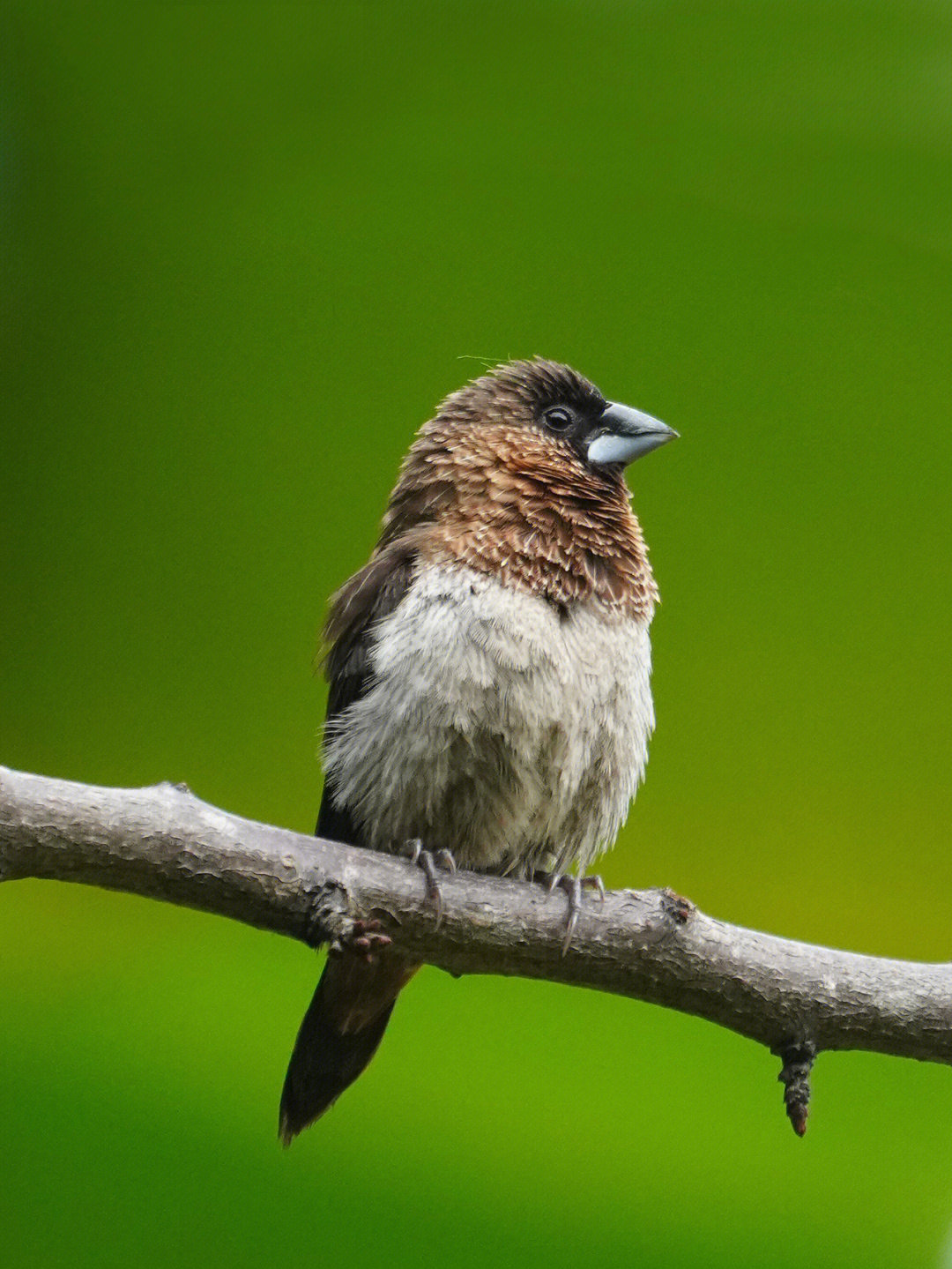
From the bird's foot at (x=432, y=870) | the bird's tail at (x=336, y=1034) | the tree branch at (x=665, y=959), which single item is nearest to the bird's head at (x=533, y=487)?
the bird's foot at (x=432, y=870)

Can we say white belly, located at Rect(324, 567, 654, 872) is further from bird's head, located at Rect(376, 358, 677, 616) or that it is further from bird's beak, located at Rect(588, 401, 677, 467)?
bird's beak, located at Rect(588, 401, 677, 467)

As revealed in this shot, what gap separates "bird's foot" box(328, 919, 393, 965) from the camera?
2.09 metres

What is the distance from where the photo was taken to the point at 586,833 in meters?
2.95

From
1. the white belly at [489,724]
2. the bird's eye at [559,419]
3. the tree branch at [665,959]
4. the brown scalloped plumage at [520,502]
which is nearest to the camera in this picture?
the tree branch at [665,959]

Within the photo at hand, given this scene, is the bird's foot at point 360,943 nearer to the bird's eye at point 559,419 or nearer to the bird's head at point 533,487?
the bird's head at point 533,487

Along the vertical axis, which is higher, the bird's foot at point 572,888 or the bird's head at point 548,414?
the bird's head at point 548,414

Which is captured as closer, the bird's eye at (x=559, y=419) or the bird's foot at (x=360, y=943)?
the bird's foot at (x=360, y=943)

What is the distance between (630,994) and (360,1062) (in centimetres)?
73

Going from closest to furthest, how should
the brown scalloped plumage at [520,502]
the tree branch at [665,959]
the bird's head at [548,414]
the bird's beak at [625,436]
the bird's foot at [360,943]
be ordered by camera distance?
the bird's foot at [360,943]
the tree branch at [665,959]
the brown scalloped plumage at [520,502]
the bird's beak at [625,436]
the bird's head at [548,414]

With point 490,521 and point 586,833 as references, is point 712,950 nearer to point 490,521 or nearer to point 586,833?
point 586,833

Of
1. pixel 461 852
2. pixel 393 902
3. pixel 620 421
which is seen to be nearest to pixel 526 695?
pixel 461 852

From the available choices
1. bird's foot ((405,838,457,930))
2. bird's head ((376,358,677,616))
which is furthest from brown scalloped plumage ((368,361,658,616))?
bird's foot ((405,838,457,930))

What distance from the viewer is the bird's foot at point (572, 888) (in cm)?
232

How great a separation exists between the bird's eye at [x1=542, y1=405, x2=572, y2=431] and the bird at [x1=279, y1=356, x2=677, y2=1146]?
179mm
